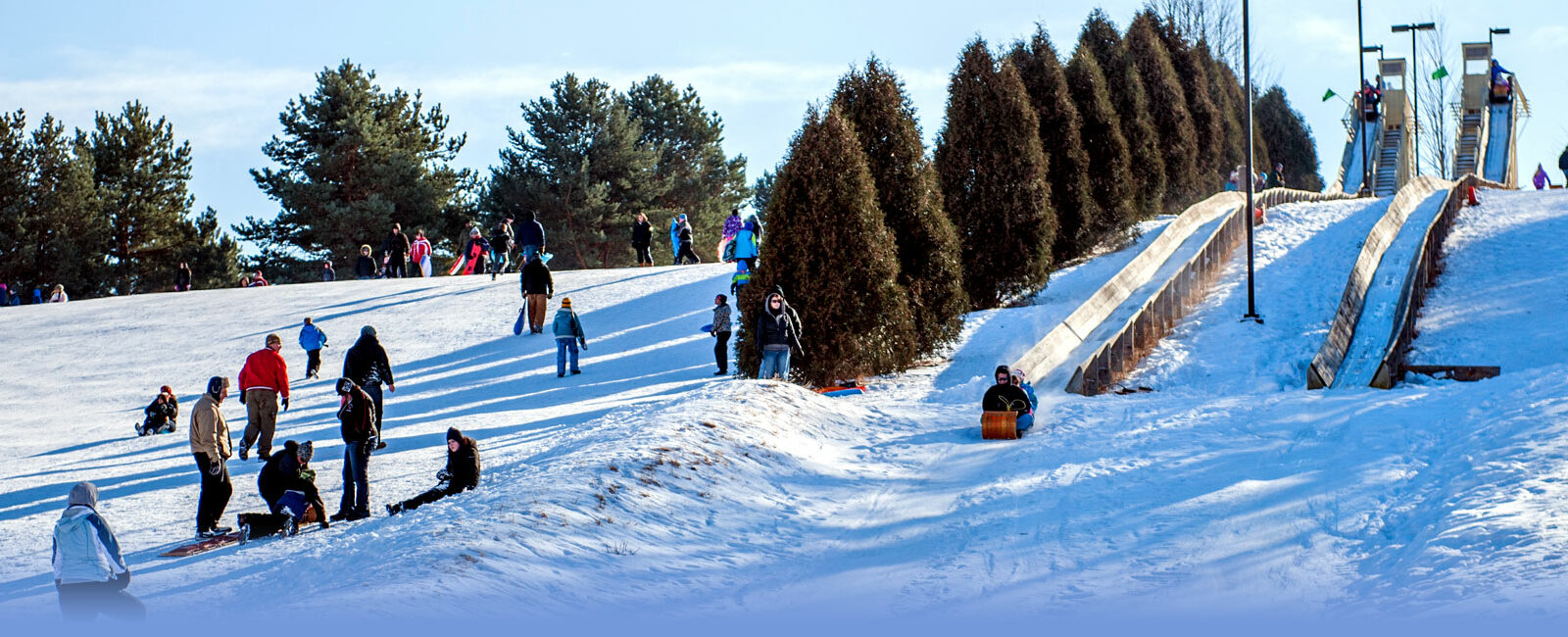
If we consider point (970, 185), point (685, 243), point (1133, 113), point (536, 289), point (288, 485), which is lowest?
point (288, 485)

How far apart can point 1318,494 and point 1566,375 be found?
534 centimetres

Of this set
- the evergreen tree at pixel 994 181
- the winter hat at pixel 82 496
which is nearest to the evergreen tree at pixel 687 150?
the evergreen tree at pixel 994 181

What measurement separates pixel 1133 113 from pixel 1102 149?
5483 millimetres

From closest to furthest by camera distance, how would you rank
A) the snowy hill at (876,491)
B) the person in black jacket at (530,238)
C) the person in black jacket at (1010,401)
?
1. the snowy hill at (876,491)
2. the person in black jacket at (1010,401)
3. the person in black jacket at (530,238)

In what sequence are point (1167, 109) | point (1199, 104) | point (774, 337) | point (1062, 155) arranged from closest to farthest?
1. point (774, 337)
2. point (1062, 155)
3. point (1167, 109)
4. point (1199, 104)

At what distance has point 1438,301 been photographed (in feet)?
84.4

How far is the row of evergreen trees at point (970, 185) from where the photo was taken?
20266 mm

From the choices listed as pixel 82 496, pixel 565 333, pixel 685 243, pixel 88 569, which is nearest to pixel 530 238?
pixel 565 333

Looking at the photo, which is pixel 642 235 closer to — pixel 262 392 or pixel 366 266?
pixel 366 266

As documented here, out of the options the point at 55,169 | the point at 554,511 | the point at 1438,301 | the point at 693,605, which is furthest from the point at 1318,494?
the point at 55,169

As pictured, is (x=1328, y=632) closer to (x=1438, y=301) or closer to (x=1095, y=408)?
(x=1095, y=408)

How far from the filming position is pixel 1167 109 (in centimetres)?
4397

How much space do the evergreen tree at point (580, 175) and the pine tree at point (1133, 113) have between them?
1879cm

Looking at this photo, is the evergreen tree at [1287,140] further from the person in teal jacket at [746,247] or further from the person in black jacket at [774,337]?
the person in black jacket at [774,337]
